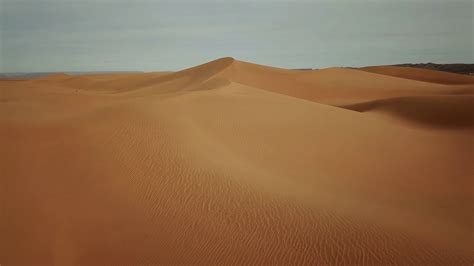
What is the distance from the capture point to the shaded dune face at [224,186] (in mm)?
5551

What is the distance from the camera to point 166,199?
6.92 m

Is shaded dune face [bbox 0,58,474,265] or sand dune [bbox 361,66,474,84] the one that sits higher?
sand dune [bbox 361,66,474,84]

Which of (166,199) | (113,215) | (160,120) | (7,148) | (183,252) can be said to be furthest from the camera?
(160,120)

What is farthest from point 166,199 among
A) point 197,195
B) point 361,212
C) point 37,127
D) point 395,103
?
point 395,103

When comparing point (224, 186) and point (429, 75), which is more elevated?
point (429, 75)

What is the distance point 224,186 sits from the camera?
291 inches

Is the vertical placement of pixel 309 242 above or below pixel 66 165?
below

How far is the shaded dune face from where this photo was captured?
5.55 m

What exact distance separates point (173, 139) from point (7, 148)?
316 cm

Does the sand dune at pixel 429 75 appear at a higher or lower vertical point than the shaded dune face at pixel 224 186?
higher

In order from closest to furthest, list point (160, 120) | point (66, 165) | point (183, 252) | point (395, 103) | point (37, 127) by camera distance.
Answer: point (183, 252)
point (66, 165)
point (37, 127)
point (160, 120)
point (395, 103)

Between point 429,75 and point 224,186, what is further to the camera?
point 429,75

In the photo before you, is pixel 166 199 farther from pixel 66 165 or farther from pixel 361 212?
pixel 361 212

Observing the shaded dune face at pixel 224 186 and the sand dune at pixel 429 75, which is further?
the sand dune at pixel 429 75
